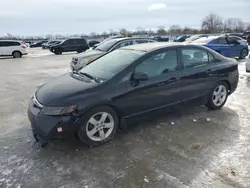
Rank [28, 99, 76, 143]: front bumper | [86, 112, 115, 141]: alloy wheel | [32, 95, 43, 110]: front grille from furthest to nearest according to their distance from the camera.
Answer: [86, 112, 115, 141]: alloy wheel
[32, 95, 43, 110]: front grille
[28, 99, 76, 143]: front bumper

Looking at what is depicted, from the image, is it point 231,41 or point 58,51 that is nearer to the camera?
point 231,41

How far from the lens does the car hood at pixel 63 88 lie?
367 cm

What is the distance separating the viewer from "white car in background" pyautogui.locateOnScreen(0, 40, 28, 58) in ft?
71.9

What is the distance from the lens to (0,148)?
3865 mm

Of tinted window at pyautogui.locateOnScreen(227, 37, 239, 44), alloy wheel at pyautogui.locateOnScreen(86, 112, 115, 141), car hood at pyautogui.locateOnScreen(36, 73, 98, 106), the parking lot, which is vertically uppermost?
tinted window at pyautogui.locateOnScreen(227, 37, 239, 44)

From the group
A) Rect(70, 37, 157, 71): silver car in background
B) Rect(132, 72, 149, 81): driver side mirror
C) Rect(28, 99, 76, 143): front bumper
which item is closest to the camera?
Rect(28, 99, 76, 143): front bumper

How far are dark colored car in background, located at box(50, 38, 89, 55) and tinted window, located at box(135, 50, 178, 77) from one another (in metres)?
22.8

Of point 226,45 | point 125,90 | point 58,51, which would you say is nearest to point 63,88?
point 125,90

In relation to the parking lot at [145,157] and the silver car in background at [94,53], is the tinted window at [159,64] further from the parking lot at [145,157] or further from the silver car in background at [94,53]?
the silver car in background at [94,53]

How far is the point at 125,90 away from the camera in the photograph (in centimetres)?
394

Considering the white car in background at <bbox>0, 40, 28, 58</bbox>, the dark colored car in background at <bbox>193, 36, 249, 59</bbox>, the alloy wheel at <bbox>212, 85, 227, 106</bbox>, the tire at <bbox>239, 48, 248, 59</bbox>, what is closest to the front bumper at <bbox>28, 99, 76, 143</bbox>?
the alloy wheel at <bbox>212, 85, 227, 106</bbox>

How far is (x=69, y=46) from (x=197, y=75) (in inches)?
915

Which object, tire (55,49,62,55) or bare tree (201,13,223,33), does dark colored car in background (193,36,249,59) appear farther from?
bare tree (201,13,223,33)

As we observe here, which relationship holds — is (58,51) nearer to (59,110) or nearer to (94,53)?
(94,53)
